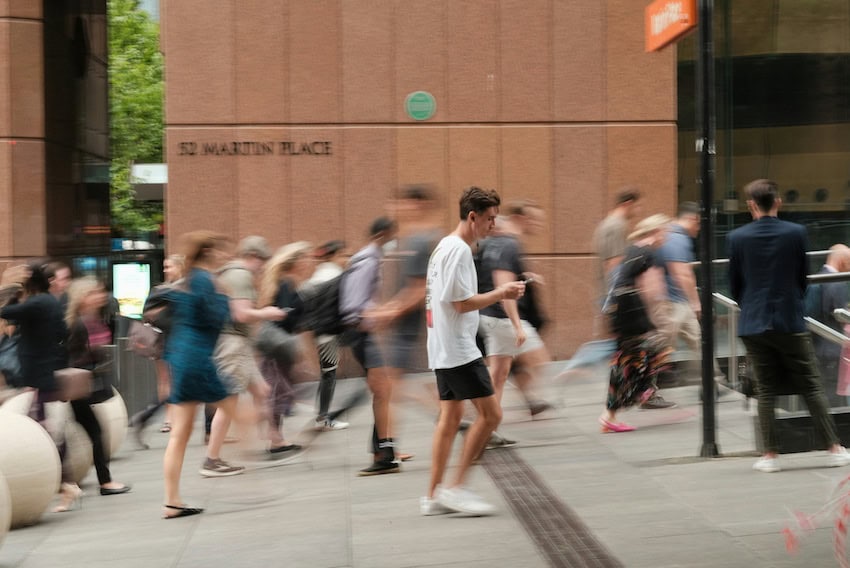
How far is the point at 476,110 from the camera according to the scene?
14.5 m

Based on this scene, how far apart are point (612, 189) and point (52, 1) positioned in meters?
8.98

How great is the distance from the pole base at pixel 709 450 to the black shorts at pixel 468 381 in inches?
87.0

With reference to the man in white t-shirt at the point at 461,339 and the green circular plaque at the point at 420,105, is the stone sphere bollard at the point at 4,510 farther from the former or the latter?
the green circular plaque at the point at 420,105

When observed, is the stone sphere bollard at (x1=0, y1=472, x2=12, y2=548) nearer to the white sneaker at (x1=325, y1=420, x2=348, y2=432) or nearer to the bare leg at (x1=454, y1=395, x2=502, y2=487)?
the bare leg at (x1=454, y1=395, x2=502, y2=487)

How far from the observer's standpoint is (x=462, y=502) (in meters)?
6.79

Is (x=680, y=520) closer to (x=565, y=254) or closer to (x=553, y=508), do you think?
(x=553, y=508)

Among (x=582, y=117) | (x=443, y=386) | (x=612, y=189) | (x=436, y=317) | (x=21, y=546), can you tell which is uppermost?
(x=582, y=117)

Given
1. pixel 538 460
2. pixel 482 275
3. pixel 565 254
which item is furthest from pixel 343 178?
pixel 538 460

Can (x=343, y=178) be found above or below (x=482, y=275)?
above

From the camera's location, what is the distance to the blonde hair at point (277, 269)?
9367mm

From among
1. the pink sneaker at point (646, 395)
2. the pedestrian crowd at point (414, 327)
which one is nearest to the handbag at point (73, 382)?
the pedestrian crowd at point (414, 327)

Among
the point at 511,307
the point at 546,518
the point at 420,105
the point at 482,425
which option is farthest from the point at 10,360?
the point at 420,105

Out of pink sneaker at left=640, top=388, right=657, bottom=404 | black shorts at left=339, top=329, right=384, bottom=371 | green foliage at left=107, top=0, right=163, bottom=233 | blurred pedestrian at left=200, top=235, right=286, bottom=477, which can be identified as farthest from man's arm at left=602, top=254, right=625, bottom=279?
green foliage at left=107, top=0, right=163, bottom=233

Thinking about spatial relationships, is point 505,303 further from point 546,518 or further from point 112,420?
point 112,420
